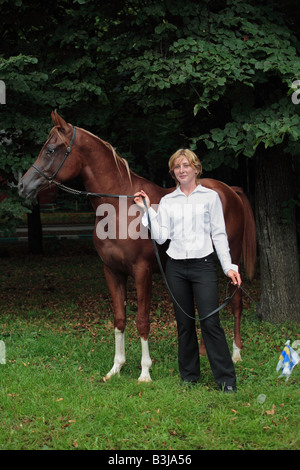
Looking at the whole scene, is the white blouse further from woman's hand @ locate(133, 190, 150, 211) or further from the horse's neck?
the horse's neck

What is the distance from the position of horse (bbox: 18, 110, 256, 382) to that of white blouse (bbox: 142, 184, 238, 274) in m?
0.52

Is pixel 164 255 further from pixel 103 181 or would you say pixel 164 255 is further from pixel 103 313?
pixel 103 313

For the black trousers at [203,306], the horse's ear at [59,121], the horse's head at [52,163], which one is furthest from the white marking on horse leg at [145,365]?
the horse's ear at [59,121]

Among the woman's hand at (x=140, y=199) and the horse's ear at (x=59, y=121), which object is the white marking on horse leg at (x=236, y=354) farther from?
the horse's ear at (x=59, y=121)

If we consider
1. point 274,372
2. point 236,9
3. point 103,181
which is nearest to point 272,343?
point 274,372

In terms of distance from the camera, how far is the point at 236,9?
250 inches

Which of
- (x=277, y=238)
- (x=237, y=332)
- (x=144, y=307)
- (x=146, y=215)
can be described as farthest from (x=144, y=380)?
(x=277, y=238)

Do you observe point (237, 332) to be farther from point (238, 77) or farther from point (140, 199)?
point (238, 77)

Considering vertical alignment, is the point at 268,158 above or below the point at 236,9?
below

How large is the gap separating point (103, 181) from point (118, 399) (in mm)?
2101

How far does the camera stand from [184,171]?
14.8 ft

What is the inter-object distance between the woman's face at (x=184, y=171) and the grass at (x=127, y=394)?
1920 millimetres
